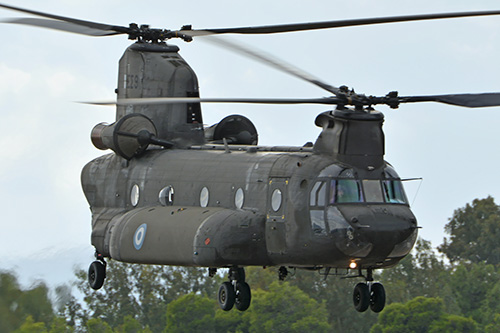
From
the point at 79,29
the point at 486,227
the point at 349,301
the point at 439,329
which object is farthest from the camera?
the point at 486,227

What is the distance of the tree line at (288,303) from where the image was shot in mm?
65562

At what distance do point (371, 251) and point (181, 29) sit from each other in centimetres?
945

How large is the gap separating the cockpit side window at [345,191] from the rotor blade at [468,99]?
2251mm

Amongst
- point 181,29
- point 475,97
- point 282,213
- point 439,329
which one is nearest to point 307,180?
point 282,213

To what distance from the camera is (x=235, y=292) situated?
100 ft

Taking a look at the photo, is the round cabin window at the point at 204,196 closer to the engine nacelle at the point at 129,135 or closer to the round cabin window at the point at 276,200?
the round cabin window at the point at 276,200

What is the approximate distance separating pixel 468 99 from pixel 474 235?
6892 cm

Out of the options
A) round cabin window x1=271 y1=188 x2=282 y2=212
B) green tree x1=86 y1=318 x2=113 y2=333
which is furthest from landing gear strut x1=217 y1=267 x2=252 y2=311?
green tree x1=86 y1=318 x2=113 y2=333

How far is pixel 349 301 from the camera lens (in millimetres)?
76438

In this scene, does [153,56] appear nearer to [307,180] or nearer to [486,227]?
[307,180]

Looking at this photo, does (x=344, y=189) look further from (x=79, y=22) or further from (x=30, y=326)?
(x=30, y=326)

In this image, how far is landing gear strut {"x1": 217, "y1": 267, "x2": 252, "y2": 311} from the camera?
30.4m

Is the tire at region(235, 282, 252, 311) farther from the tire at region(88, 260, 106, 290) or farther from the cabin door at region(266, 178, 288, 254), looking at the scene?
the tire at region(88, 260, 106, 290)

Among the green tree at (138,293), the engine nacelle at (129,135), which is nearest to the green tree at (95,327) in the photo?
the green tree at (138,293)
